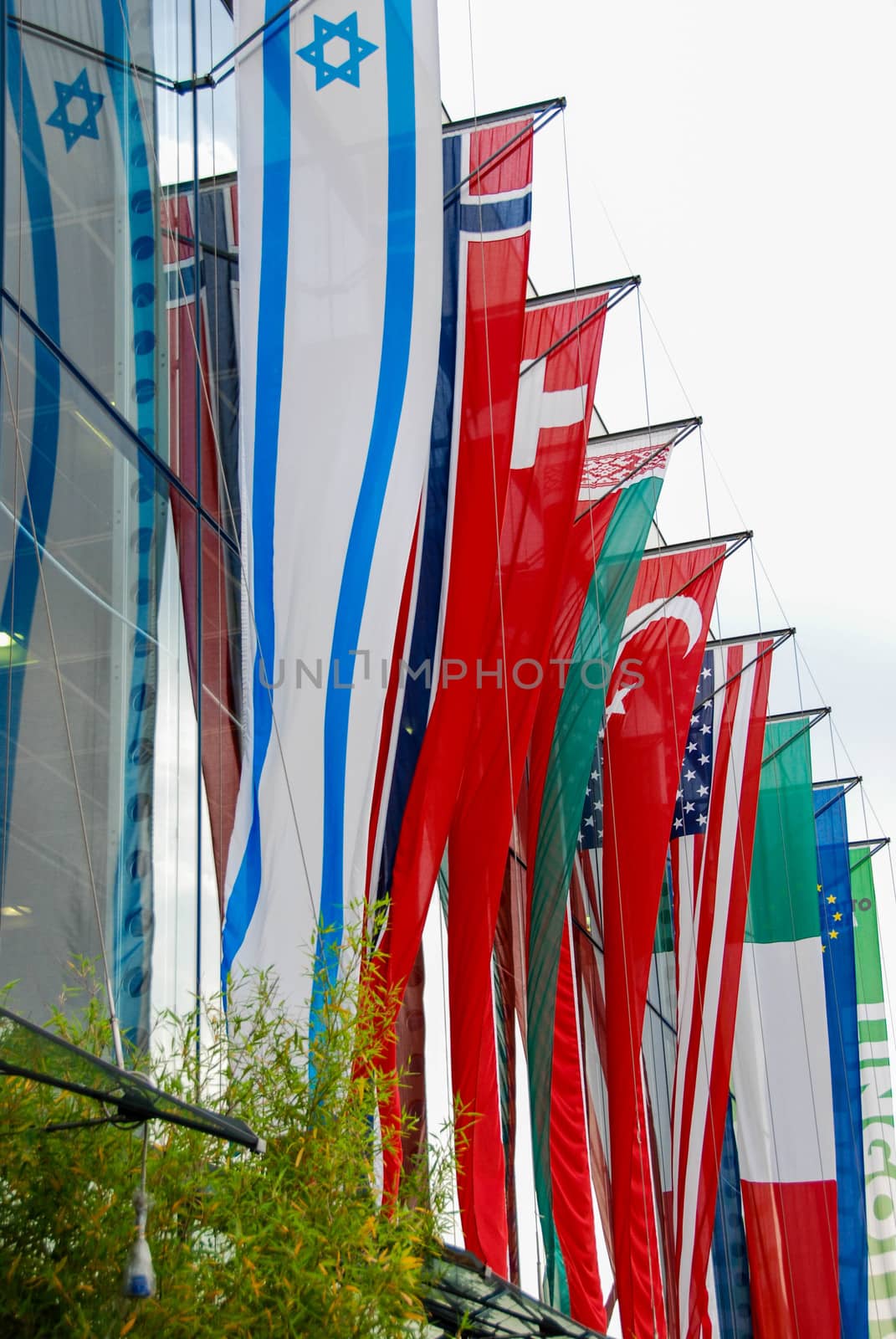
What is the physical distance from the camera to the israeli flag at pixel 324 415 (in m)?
6.77

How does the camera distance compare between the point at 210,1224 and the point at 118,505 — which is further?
the point at 118,505

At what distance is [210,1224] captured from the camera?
170 inches

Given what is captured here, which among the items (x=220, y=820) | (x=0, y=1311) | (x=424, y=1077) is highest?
(x=220, y=820)

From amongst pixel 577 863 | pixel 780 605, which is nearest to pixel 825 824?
pixel 780 605

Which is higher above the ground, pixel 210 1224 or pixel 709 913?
pixel 709 913

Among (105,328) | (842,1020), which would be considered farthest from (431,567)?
(842,1020)

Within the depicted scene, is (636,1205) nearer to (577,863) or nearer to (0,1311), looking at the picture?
(577,863)

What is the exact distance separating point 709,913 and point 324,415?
9.55m

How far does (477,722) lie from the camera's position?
32.7 ft

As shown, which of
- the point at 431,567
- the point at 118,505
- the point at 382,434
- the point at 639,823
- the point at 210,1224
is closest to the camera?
the point at 210,1224

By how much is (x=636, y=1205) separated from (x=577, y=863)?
12.5ft

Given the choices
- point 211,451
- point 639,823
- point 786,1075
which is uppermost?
point 211,451

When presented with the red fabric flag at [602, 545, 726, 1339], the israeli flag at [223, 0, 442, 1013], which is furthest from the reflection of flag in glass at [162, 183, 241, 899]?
the red fabric flag at [602, 545, 726, 1339]

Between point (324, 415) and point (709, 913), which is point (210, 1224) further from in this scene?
point (709, 913)
